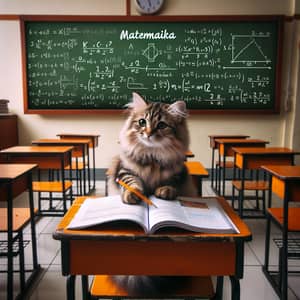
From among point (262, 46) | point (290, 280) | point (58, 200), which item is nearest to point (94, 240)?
point (290, 280)

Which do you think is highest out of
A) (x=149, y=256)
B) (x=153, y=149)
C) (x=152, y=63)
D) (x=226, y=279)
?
(x=152, y=63)

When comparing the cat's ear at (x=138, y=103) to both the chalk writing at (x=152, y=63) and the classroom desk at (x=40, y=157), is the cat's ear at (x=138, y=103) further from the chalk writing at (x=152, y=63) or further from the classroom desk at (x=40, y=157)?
the chalk writing at (x=152, y=63)

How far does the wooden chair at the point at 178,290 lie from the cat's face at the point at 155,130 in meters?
0.50

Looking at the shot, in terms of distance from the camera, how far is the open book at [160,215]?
82 centimetres

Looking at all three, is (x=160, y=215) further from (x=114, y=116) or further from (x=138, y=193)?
(x=114, y=116)

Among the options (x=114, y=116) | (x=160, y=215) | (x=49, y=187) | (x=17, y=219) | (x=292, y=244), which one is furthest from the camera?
(x=114, y=116)

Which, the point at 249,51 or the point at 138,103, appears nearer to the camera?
the point at 138,103

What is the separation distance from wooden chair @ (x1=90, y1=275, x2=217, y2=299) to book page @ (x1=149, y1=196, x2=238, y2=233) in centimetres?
34

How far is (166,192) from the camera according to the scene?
0.99m

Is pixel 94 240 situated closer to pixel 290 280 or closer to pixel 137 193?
pixel 137 193

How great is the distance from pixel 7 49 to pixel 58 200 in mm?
2647

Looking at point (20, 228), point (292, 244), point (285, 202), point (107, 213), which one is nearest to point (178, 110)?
point (107, 213)

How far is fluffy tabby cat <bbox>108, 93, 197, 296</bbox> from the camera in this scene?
1.00 metres

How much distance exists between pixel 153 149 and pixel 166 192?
0.45ft
